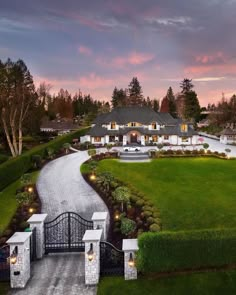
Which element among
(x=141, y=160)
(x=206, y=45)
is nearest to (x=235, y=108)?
(x=206, y=45)

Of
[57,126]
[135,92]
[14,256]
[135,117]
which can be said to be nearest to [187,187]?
[14,256]

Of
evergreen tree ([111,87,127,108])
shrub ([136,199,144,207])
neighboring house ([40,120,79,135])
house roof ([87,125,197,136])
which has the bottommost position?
shrub ([136,199,144,207])

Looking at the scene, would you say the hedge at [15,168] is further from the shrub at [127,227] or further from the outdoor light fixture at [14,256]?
the outdoor light fixture at [14,256]

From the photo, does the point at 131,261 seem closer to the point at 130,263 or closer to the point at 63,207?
the point at 130,263

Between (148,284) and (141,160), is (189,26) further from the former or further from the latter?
(148,284)

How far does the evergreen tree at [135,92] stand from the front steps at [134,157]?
62.4m

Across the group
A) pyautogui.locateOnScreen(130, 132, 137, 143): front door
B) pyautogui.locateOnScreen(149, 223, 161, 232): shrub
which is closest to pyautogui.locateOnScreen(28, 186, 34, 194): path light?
pyautogui.locateOnScreen(149, 223, 161, 232): shrub

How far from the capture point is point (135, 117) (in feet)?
180

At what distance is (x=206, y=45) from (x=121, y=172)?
18.9 m

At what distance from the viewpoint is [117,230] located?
15047mm

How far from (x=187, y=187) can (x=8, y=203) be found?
45.8 feet

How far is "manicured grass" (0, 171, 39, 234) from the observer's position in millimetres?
16906

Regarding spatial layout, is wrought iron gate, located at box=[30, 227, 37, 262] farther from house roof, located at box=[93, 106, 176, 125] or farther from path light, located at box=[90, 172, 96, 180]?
house roof, located at box=[93, 106, 176, 125]

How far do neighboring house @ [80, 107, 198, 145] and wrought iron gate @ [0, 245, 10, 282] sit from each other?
3982 centimetres
